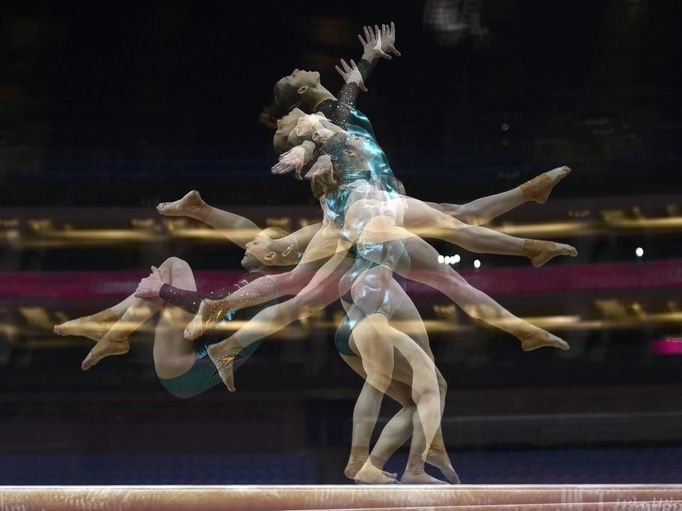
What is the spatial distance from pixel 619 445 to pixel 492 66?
4.49 ft

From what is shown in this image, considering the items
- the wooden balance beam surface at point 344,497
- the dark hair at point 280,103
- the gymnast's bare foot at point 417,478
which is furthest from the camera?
the dark hair at point 280,103

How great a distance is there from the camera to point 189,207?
342 centimetres

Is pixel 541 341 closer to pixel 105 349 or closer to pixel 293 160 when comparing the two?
pixel 293 160

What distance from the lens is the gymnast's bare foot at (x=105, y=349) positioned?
11.1ft

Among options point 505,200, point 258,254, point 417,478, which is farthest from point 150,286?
point 505,200

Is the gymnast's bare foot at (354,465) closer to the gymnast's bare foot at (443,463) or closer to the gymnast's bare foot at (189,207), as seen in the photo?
the gymnast's bare foot at (443,463)

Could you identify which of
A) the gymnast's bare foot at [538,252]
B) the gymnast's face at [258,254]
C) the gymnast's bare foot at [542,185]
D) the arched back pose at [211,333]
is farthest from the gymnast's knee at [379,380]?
the gymnast's bare foot at [542,185]

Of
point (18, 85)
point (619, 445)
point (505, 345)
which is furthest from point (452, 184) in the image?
point (18, 85)

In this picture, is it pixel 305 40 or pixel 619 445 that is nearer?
pixel 619 445

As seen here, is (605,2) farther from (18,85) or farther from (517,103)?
(18,85)

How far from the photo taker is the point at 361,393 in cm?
329

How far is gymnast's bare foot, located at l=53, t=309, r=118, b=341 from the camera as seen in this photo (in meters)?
3.38

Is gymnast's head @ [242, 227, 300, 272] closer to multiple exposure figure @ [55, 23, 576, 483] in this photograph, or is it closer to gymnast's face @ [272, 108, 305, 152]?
multiple exposure figure @ [55, 23, 576, 483]

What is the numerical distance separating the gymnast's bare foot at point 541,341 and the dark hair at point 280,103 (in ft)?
3.68
